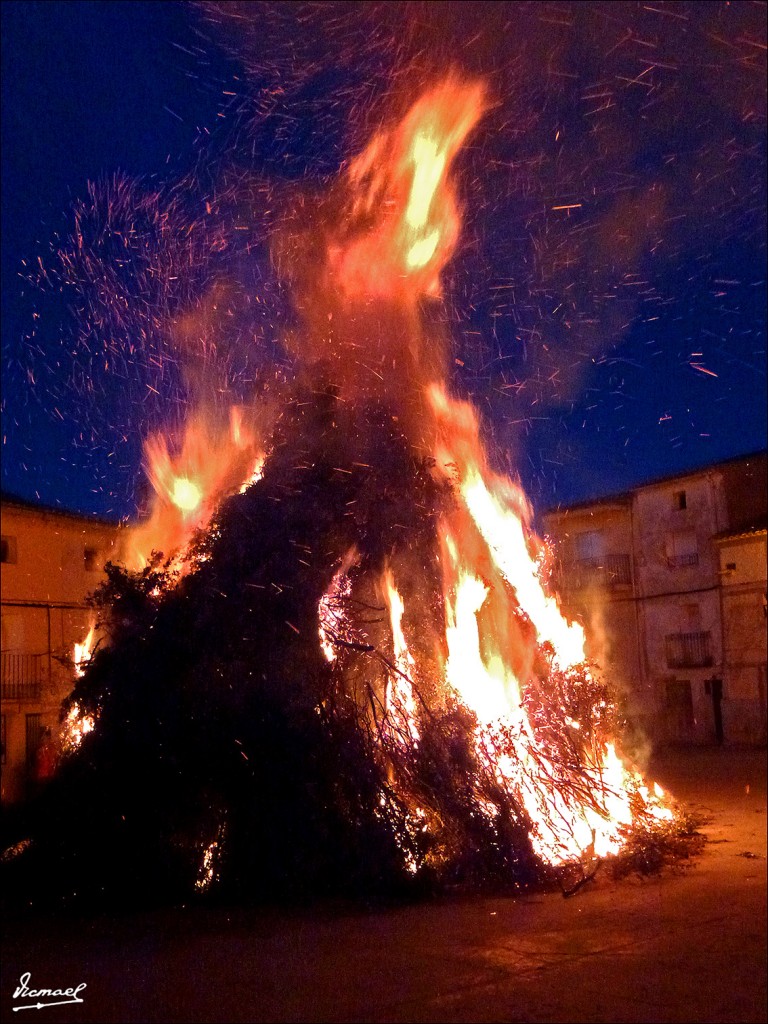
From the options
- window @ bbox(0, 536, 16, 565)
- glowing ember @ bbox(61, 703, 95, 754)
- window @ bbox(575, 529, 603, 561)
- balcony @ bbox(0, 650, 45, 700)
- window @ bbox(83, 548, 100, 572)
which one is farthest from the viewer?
window @ bbox(575, 529, 603, 561)

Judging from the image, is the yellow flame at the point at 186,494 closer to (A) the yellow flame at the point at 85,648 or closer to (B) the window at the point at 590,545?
(A) the yellow flame at the point at 85,648

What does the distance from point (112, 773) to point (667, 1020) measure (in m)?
6.21

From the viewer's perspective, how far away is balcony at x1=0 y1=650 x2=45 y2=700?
81.6ft

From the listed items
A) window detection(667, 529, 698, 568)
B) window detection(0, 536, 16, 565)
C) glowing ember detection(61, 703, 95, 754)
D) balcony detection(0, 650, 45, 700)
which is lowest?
glowing ember detection(61, 703, 95, 754)

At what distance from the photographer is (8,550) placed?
83.0ft

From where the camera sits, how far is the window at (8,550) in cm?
2510

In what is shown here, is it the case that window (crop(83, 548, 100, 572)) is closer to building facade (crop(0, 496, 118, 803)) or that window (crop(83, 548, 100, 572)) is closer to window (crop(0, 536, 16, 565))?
building facade (crop(0, 496, 118, 803))

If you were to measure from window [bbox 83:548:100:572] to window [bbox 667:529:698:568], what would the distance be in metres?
21.2

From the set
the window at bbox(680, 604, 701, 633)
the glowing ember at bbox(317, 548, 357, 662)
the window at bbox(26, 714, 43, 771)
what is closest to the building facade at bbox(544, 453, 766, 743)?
the window at bbox(680, 604, 701, 633)

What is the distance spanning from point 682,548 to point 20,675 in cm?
2262

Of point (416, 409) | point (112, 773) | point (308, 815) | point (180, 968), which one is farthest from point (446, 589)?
point (180, 968)

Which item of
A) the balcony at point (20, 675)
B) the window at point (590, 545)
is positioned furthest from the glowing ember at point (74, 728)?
the window at point (590, 545)

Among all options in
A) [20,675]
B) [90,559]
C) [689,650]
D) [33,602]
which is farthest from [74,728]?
[689,650]

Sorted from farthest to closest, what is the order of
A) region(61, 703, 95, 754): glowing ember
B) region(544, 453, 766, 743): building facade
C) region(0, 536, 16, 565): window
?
1. region(544, 453, 766, 743): building facade
2. region(0, 536, 16, 565): window
3. region(61, 703, 95, 754): glowing ember
